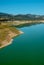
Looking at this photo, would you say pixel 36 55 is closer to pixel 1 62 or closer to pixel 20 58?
pixel 20 58

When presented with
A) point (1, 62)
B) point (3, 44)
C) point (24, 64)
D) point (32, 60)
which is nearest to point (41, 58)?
point (32, 60)

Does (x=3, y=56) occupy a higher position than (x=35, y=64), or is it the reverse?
(x=3, y=56)

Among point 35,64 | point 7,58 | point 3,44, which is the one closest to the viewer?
point 35,64

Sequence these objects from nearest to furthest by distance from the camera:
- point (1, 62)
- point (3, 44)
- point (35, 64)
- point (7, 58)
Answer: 1. point (35, 64)
2. point (1, 62)
3. point (7, 58)
4. point (3, 44)

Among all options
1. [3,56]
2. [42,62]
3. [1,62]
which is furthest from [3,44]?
[42,62]

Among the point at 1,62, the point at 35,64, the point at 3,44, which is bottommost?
the point at 35,64

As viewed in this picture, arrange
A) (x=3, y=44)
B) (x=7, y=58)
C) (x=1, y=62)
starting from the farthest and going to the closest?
(x=3, y=44) < (x=7, y=58) < (x=1, y=62)

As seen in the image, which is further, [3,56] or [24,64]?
[3,56]

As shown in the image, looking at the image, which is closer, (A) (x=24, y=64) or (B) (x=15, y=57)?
(A) (x=24, y=64)

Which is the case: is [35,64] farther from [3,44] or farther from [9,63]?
[3,44]
